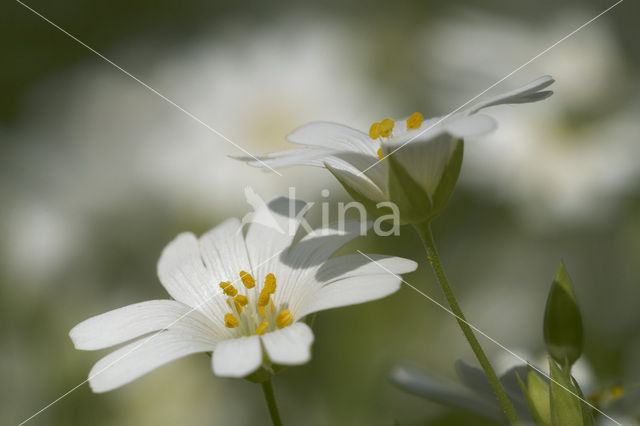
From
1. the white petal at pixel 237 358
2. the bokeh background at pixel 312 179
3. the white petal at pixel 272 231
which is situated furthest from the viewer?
the bokeh background at pixel 312 179

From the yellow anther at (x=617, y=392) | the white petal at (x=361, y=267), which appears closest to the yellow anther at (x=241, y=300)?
the white petal at (x=361, y=267)

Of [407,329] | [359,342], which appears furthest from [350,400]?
[407,329]

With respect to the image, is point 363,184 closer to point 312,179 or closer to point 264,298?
point 264,298

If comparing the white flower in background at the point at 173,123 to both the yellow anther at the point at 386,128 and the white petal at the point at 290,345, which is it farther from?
the white petal at the point at 290,345

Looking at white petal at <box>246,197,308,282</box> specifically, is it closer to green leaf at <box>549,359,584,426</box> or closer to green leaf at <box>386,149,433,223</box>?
green leaf at <box>386,149,433,223</box>

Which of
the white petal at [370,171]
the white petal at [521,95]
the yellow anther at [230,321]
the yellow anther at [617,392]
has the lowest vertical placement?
the yellow anther at [617,392]
